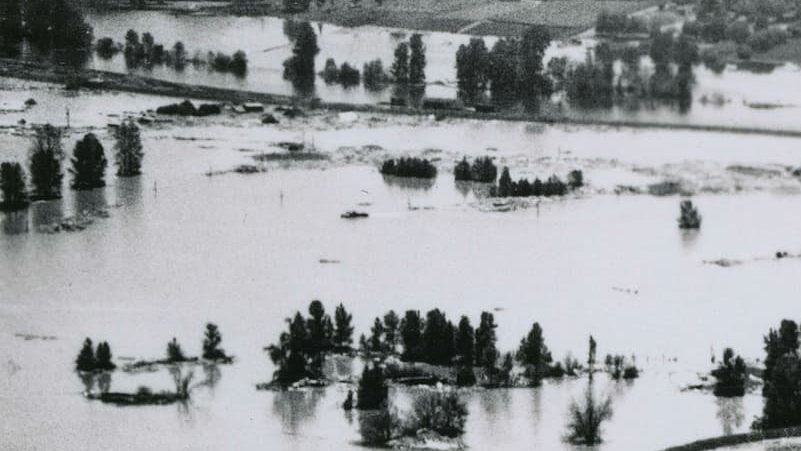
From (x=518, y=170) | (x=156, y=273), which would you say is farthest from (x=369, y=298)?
(x=518, y=170)

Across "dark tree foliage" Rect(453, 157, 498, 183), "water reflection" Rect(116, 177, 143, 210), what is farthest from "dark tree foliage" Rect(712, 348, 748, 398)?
"water reflection" Rect(116, 177, 143, 210)

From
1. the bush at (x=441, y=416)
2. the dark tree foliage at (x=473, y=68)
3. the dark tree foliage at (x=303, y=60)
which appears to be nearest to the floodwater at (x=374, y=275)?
the bush at (x=441, y=416)

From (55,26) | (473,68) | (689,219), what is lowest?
(689,219)

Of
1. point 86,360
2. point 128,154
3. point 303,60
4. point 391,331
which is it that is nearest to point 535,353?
point 391,331

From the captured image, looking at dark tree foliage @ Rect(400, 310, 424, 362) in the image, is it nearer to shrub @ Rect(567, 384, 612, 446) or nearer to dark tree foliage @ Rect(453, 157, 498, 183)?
shrub @ Rect(567, 384, 612, 446)

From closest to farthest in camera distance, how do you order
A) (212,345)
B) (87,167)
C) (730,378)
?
(730,378) < (212,345) < (87,167)

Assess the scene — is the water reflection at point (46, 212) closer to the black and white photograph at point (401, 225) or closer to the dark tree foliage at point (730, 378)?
the black and white photograph at point (401, 225)

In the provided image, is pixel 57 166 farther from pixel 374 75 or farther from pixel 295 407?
pixel 374 75
